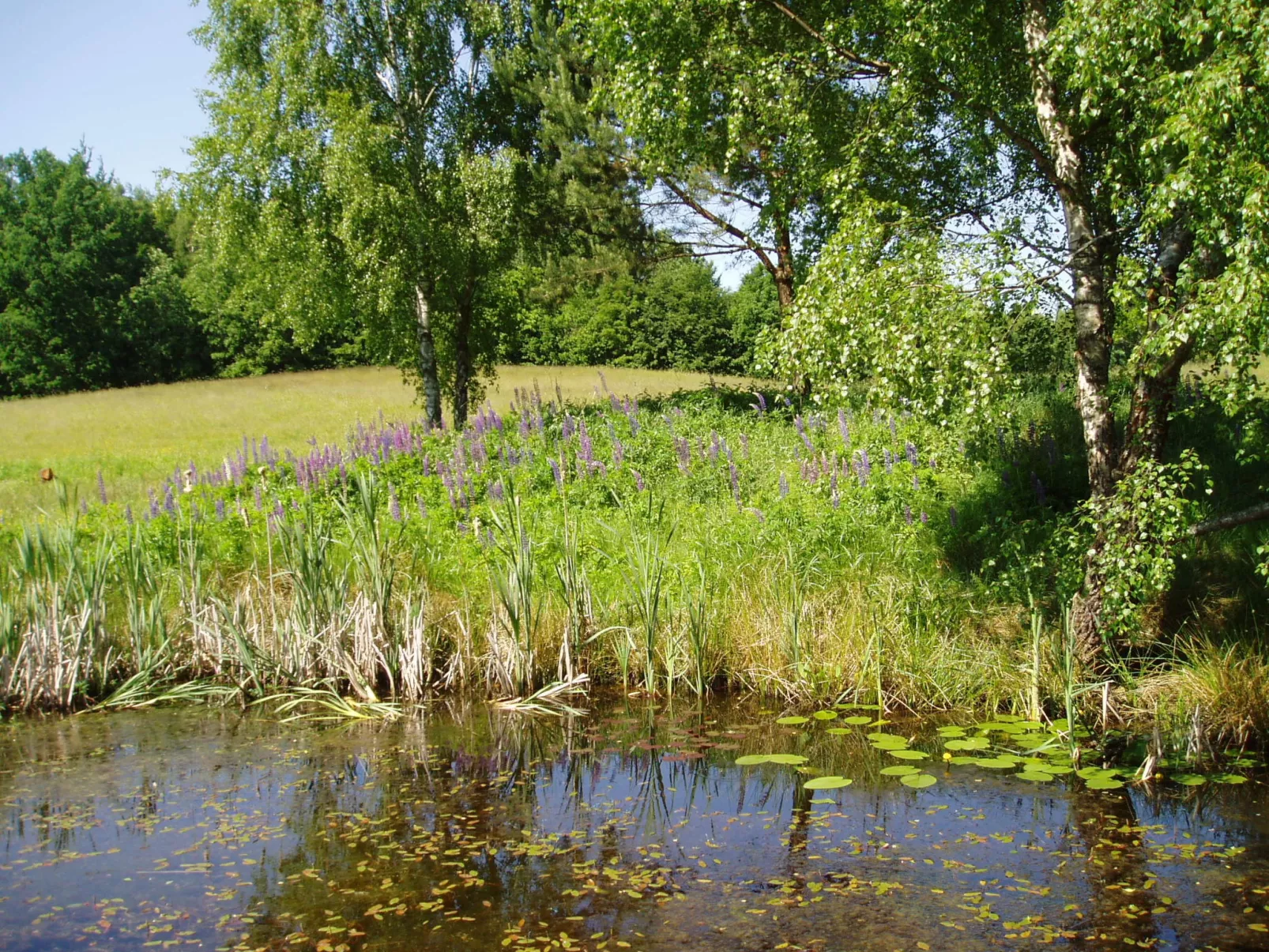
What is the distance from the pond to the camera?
3842 millimetres

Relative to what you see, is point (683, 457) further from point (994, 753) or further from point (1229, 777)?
point (1229, 777)

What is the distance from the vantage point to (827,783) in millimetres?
5242

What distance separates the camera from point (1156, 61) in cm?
550

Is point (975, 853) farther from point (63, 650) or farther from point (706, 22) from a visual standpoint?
point (706, 22)

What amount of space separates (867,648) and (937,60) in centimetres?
466

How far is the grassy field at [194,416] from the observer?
62.0ft

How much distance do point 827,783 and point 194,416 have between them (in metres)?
25.7

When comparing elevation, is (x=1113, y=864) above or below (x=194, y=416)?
below

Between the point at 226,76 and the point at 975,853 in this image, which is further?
the point at 226,76

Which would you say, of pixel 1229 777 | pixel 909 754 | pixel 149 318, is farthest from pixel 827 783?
pixel 149 318

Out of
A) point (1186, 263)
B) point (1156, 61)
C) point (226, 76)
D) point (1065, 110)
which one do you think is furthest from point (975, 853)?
point (226, 76)

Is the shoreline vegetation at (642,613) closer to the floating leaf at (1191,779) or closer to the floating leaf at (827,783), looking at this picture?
the floating leaf at (1191,779)

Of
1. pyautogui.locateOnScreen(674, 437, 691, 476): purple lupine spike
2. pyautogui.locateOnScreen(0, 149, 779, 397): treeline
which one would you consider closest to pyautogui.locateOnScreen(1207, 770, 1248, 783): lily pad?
pyautogui.locateOnScreen(674, 437, 691, 476): purple lupine spike

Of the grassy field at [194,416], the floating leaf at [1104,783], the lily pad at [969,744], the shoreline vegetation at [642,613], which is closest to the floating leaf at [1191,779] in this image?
the shoreline vegetation at [642,613]
